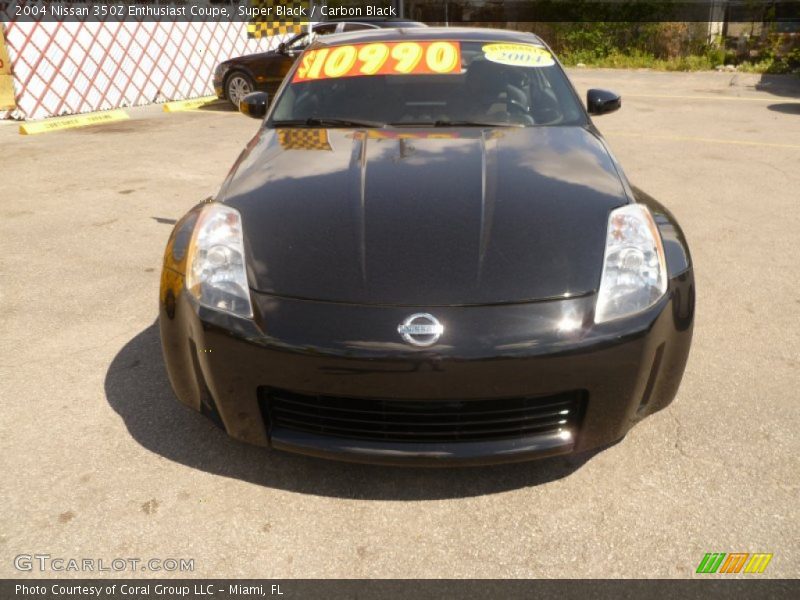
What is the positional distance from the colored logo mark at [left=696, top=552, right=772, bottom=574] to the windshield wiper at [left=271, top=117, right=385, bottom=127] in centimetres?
221

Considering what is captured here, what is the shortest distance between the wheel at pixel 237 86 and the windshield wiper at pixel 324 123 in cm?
843

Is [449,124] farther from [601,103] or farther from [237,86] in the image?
[237,86]

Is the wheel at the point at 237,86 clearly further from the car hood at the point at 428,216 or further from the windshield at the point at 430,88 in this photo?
the car hood at the point at 428,216

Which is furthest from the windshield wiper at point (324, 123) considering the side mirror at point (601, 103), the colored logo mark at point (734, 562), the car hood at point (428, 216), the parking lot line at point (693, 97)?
the parking lot line at point (693, 97)

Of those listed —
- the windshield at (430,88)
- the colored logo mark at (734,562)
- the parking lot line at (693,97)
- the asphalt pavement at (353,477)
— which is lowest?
the parking lot line at (693,97)

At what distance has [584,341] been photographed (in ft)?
6.75

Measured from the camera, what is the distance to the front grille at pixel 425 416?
6.92ft

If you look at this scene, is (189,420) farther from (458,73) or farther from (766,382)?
(766,382)

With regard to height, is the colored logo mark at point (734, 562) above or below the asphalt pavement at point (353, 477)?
above

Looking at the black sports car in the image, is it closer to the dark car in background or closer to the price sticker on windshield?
the price sticker on windshield

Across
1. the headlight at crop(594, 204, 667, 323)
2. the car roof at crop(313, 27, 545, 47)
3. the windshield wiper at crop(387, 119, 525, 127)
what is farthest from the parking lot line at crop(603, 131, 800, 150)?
the headlight at crop(594, 204, 667, 323)

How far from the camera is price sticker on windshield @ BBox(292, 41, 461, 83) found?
352cm

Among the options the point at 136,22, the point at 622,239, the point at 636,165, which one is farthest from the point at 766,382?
the point at 136,22

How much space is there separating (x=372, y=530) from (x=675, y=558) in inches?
34.7
